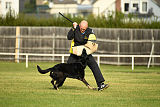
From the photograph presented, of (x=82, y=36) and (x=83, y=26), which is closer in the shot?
(x=83, y=26)

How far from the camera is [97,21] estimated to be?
34500mm

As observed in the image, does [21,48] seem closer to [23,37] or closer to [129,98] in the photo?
[23,37]

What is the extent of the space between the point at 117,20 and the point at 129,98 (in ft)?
75.0

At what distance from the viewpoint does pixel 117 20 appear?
34.0 meters

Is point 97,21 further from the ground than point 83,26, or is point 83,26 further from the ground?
point 97,21

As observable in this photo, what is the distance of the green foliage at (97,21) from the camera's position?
A: 110ft

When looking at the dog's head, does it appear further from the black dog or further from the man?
the man

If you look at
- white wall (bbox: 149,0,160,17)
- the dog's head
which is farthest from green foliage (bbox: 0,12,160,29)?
the dog's head

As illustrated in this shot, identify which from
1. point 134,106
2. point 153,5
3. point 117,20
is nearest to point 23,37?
point 117,20

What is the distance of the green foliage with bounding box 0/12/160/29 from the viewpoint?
33406 mm

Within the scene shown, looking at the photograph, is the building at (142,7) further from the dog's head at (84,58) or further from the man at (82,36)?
the dog's head at (84,58)

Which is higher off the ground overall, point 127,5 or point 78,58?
point 127,5

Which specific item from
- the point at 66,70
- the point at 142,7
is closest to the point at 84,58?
the point at 66,70

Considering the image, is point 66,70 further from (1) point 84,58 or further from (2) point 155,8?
(2) point 155,8
